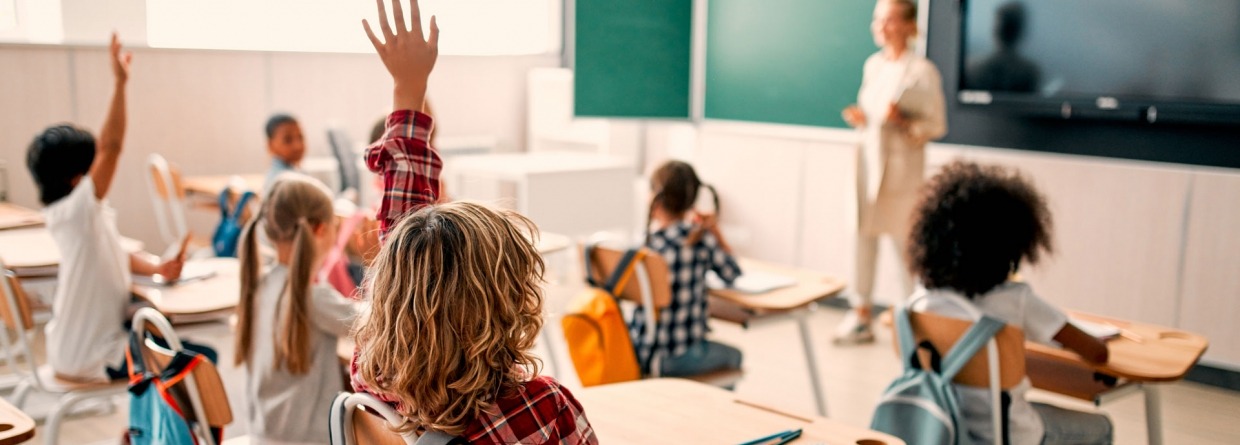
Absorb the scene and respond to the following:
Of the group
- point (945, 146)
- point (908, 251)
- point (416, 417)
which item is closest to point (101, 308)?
point (416, 417)

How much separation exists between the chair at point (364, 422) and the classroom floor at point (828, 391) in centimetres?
172

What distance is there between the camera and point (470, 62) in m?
7.16

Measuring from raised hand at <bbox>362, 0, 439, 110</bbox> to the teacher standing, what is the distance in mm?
3147

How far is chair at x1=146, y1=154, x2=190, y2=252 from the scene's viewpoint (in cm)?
502

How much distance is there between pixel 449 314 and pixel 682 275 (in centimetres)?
186

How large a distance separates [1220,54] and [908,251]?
7.19ft

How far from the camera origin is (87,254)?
291 cm

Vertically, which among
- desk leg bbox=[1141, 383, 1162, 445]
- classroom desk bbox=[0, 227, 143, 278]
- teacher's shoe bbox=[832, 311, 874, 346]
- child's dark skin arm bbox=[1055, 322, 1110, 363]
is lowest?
teacher's shoe bbox=[832, 311, 874, 346]

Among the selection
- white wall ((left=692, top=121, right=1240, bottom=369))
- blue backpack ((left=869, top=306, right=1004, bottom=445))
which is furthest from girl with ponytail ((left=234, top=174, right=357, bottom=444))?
white wall ((left=692, top=121, right=1240, bottom=369))

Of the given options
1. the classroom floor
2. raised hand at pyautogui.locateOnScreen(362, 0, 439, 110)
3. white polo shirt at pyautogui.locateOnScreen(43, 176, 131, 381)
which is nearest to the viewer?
raised hand at pyautogui.locateOnScreen(362, 0, 439, 110)

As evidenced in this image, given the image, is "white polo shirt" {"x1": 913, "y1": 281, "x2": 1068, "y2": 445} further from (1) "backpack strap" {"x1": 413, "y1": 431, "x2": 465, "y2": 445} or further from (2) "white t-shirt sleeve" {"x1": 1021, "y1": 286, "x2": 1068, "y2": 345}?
(1) "backpack strap" {"x1": 413, "y1": 431, "x2": 465, "y2": 445}

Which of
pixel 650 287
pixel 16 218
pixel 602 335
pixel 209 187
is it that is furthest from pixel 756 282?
pixel 209 187

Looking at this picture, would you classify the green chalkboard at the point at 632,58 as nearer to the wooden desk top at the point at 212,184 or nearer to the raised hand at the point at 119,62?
the wooden desk top at the point at 212,184

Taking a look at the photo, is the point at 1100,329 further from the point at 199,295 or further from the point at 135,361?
the point at 199,295
